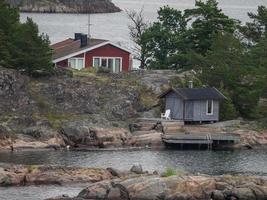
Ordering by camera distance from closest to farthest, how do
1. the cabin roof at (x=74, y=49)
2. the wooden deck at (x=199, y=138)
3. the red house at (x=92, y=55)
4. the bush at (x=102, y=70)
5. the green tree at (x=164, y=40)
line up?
the wooden deck at (x=199, y=138)
the bush at (x=102, y=70)
the cabin roof at (x=74, y=49)
the red house at (x=92, y=55)
the green tree at (x=164, y=40)

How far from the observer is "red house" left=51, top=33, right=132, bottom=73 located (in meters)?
89.2

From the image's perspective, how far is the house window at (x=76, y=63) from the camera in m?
89.7

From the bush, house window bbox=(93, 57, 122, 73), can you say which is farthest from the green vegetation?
house window bbox=(93, 57, 122, 73)

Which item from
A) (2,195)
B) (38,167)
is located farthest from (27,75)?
(2,195)

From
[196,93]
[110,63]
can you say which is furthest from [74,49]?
[196,93]

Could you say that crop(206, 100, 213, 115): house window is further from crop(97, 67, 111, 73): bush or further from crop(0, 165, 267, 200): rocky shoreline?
crop(0, 165, 267, 200): rocky shoreline

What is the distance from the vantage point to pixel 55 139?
7344 centimetres

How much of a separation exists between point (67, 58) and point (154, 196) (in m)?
37.6

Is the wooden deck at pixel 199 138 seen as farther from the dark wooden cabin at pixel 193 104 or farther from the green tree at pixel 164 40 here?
the green tree at pixel 164 40

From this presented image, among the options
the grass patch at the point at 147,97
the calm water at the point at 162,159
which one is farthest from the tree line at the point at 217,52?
the calm water at the point at 162,159

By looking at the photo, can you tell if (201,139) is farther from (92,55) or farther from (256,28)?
(256,28)

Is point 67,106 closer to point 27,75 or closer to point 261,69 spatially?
point 27,75

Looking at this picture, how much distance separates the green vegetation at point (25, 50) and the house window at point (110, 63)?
369 inches

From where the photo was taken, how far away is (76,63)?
90.0m
